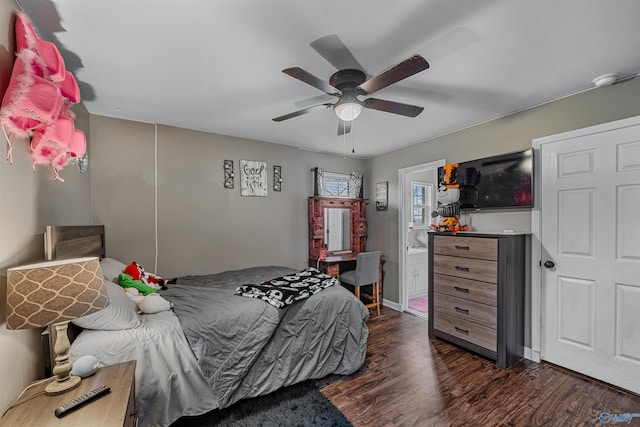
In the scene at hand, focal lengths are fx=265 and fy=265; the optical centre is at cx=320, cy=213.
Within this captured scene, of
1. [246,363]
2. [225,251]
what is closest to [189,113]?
[225,251]

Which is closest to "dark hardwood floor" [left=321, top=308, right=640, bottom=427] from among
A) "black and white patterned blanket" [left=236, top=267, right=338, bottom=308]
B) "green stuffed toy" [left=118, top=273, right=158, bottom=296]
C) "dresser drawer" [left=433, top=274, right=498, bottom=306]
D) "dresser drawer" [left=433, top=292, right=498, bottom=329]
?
"dresser drawer" [left=433, top=292, right=498, bottom=329]

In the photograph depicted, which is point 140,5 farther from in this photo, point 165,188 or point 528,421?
point 528,421

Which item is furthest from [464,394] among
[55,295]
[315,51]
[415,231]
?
[415,231]

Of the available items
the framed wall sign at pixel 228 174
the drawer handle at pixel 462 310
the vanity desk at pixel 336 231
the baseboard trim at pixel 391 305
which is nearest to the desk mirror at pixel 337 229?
the vanity desk at pixel 336 231

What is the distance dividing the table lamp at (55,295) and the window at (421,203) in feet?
14.0

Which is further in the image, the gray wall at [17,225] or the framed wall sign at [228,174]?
the framed wall sign at [228,174]

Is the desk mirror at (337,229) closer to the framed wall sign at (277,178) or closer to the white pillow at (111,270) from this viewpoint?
the framed wall sign at (277,178)

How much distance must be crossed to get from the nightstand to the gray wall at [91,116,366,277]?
6.30 ft

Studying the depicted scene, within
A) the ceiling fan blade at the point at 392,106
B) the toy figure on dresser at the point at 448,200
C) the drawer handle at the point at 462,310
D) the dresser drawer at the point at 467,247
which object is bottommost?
the drawer handle at the point at 462,310

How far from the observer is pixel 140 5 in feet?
4.32

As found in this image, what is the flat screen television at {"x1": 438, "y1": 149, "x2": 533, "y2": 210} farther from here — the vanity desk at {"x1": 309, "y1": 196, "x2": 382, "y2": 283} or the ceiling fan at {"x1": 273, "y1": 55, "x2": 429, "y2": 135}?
the vanity desk at {"x1": 309, "y1": 196, "x2": 382, "y2": 283}

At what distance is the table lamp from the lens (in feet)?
3.11

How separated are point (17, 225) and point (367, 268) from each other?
325 cm

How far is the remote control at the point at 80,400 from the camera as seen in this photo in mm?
1021
